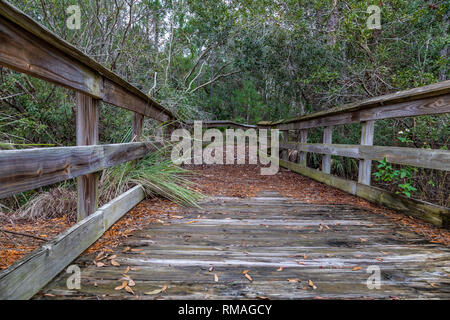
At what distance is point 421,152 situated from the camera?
7.86 ft

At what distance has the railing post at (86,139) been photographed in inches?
75.3

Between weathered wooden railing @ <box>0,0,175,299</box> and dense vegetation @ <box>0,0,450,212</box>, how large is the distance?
1.64 m

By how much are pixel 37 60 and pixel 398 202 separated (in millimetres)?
3147

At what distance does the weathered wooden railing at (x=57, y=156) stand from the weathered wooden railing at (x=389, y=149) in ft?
8.73

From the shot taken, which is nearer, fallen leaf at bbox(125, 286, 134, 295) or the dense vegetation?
fallen leaf at bbox(125, 286, 134, 295)

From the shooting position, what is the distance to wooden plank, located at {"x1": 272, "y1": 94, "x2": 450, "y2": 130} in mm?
2291

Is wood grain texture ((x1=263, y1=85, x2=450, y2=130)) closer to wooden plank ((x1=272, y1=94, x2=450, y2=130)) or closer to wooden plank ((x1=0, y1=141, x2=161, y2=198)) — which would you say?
wooden plank ((x1=272, y1=94, x2=450, y2=130))

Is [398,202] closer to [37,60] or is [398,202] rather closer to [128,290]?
[128,290]

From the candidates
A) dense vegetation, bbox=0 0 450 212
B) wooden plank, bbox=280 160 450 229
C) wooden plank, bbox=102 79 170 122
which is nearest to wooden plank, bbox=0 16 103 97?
wooden plank, bbox=102 79 170 122

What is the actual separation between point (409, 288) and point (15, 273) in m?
1.87

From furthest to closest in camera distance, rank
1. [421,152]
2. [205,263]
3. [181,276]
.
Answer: [421,152] → [205,263] → [181,276]

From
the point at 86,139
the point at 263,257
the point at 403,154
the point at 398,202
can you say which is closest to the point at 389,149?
the point at 403,154
